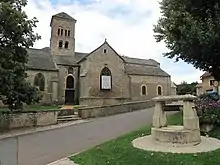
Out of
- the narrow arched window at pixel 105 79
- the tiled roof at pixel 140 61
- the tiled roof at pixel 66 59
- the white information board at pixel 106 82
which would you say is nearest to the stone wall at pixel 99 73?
the narrow arched window at pixel 105 79

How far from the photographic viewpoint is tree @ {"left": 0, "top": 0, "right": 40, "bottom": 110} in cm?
1588

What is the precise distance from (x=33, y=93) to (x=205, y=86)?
43293 mm

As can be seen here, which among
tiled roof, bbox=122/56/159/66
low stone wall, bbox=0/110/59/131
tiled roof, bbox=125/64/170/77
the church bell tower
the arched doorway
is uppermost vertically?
the church bell tower

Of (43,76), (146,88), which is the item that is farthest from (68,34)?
(146,88)

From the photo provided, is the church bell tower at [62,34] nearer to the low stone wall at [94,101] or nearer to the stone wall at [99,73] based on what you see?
the stone wall at [99,73]

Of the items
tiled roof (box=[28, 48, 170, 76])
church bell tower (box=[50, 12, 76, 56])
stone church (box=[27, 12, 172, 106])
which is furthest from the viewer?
church bell tower (box=[50, 12, 76, 56])

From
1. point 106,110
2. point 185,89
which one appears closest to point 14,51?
point 106,110

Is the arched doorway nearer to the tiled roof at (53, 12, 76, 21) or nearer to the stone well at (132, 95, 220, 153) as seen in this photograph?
the tiled roof at (53, 12, 76, 21)

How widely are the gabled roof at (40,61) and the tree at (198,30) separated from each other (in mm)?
29745

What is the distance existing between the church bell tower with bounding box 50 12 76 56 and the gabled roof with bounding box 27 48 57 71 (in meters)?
2.74

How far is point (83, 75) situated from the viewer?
136ft

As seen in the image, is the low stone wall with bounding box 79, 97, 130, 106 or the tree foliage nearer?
the low stone wall with bounding box 79, 97, 130, 106

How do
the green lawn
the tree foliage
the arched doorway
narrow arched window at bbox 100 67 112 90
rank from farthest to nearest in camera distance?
the tree foliage → the arched doorway → narrow arched window at bbox 100 67 112 90 → the green lawn

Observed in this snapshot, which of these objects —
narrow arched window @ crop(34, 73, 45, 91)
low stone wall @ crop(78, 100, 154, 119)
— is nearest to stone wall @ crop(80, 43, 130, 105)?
narrow arched window @ crop(34, 73, 45, 91)
